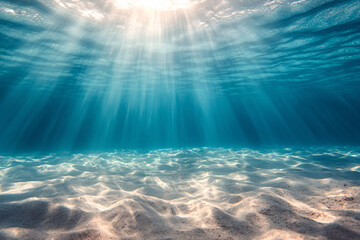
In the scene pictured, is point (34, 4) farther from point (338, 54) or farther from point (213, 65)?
point (338, 54)

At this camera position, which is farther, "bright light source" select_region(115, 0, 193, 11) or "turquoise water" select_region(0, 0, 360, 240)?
"bright light source" select_region(115, 0, 193, 11)

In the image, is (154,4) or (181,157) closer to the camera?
(154,4)

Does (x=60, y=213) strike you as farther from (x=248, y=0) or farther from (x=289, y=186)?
(x=248, y=0)

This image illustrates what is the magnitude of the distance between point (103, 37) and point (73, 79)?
1599 cm

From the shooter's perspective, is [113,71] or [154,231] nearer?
[154,231]

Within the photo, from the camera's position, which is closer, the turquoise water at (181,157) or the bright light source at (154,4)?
the turquoise water at (181,157)

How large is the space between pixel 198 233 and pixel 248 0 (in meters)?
11.2

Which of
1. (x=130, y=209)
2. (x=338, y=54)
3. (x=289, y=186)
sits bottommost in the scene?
(x=289, y=186)

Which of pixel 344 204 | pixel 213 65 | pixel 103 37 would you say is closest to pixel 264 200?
pixel 344 204

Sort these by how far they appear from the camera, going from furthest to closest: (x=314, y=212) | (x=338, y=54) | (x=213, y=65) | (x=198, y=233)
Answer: (x=213, y=65) → (x=338, y=54) → (x=314, y=212) → (x=198, y=233)

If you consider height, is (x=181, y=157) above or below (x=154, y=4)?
below

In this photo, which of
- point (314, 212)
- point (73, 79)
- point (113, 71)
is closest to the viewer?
point (314, 212)

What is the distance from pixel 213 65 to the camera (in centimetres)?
2181

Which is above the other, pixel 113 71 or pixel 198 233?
pixel 113 71
